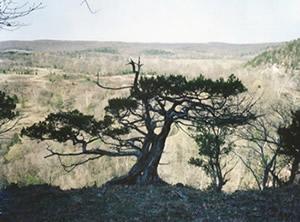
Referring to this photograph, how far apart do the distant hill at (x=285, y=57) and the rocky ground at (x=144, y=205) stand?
84807mm

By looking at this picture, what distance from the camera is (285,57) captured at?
95.9 meters

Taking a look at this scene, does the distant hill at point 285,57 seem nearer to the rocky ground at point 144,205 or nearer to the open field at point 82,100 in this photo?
the open field at point 82,100

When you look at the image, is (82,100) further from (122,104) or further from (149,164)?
(149,164)

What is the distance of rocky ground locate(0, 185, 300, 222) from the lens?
795 centimetres

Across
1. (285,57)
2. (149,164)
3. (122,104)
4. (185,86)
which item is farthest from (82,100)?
(185,86)

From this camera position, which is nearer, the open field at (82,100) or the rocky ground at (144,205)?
the rocky ground at (144,205)

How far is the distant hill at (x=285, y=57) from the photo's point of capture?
302ft

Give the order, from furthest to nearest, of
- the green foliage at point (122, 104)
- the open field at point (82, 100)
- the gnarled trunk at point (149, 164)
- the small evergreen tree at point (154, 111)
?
the open field at point (82, 100) → the green foliage at point (122, 104) → the gnarled trunk at point (149, 164) → the small evergreen tree at point (154, 111)

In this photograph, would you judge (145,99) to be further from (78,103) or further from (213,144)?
(78,103)

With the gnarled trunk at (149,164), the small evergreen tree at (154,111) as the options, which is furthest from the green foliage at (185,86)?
the gnarled trunk at (149,164)

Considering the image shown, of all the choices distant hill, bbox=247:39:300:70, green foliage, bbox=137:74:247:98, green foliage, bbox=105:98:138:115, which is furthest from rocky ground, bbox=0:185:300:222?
distant hill, bbox=247:39:300:70

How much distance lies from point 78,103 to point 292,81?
50.5 m

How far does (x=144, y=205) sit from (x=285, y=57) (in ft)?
302

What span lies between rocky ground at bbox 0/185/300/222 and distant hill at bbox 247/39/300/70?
8481 centimetres
